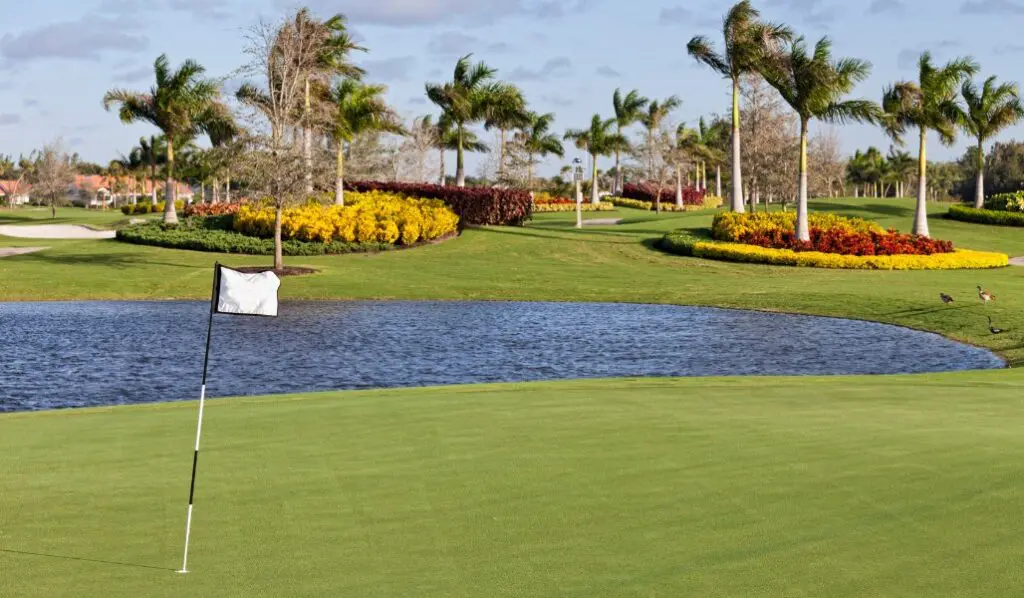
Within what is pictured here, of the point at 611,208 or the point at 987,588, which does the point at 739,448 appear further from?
the point at 611,208

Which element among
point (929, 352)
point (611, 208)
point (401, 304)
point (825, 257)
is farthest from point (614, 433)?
point (611, 208)

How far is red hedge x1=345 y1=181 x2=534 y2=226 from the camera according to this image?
184ft

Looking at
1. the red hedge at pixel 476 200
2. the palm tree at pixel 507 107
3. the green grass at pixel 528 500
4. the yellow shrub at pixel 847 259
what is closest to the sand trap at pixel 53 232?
the red hedge at pixel 476 200

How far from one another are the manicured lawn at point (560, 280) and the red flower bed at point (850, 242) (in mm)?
3001

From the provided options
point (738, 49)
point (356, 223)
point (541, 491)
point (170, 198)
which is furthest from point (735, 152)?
point (541, 491)

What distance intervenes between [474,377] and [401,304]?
13417mm

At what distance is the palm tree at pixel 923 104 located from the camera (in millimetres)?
51750

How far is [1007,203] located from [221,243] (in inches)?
1590

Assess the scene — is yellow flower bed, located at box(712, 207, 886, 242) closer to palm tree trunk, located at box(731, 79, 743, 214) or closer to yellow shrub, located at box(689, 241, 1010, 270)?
yellow shrub, located at box(689, 241, 1010, 270)

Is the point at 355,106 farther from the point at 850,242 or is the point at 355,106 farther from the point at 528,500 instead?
the point at 528,500

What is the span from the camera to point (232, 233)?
161 ft

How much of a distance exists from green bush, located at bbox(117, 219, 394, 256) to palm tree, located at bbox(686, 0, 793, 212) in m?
16.2

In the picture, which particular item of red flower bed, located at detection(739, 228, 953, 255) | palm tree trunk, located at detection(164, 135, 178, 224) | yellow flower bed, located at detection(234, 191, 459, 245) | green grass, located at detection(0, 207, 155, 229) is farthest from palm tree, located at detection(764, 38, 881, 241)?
green grass, located at detection(0, 207, 155, 229)

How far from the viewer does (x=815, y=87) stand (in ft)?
148
